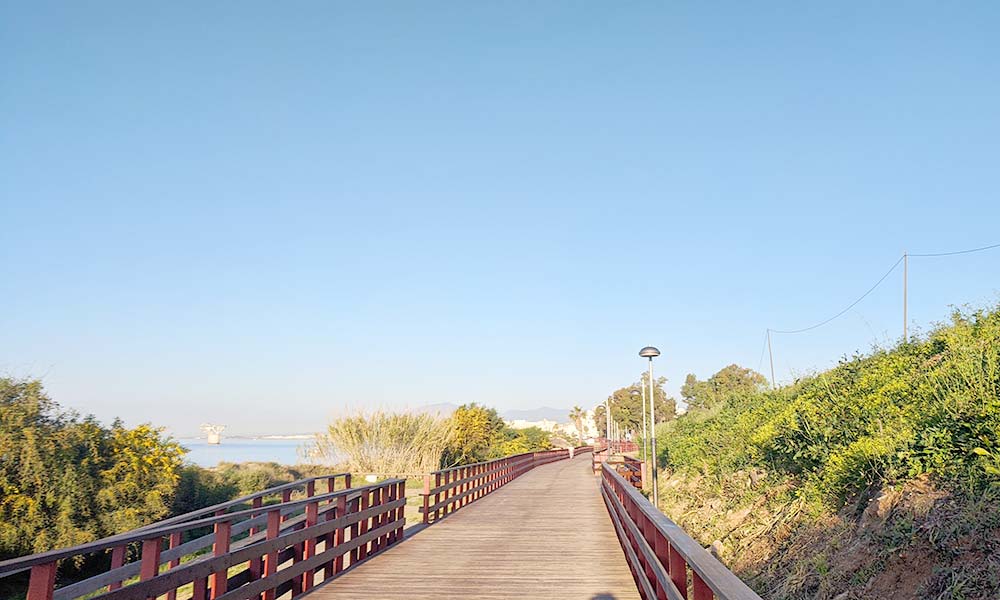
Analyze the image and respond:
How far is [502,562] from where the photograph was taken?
972cm

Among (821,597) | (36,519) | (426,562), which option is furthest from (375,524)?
(36,519)

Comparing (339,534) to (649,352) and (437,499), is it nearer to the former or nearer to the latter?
(437,499)

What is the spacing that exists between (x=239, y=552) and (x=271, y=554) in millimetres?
663

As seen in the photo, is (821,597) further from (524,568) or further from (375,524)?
(375,524)

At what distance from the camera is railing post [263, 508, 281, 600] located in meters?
6.75

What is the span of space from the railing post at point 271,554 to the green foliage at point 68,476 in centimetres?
1123

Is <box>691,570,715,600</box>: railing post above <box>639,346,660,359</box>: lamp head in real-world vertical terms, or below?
below

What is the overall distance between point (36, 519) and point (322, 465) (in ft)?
50.3

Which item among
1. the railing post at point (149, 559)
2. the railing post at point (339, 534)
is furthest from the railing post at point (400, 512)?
the railing post at point (149, 559)

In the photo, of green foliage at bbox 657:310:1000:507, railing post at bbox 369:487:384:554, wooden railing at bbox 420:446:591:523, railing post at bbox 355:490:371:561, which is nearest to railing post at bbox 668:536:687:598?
green foliage at bbox 657:310:1000:507

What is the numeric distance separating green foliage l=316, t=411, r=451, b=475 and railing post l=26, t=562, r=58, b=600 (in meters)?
25.5

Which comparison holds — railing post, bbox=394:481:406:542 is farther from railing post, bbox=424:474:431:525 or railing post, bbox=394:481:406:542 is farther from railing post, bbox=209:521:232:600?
railing post, bbox=209:521:232:600

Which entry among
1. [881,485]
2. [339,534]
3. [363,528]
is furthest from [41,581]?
[881,485]

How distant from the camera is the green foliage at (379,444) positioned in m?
29.2
